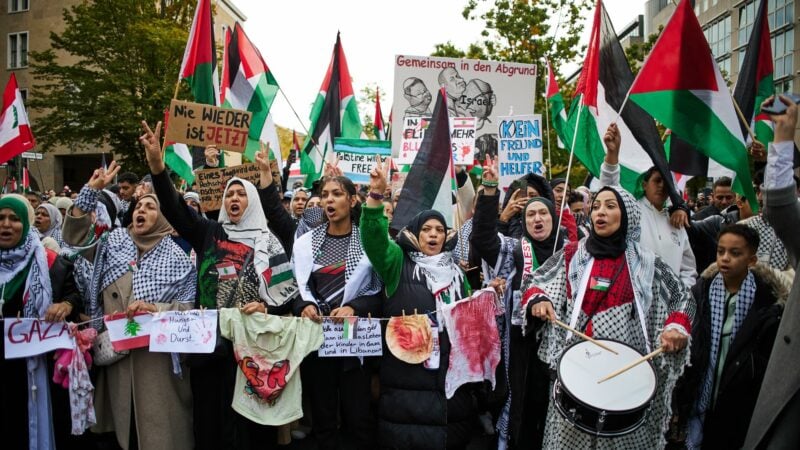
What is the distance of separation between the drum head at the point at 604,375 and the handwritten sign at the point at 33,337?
321 centimetres

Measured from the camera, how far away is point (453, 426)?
3.88m

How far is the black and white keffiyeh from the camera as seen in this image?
164 inches

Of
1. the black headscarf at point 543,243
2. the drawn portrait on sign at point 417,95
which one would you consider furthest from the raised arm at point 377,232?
the drawn portrait on sign at point 417,95

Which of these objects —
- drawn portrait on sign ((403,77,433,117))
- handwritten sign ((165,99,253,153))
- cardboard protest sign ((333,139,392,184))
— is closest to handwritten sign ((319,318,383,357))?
handwritten sign ((165,99,253,153))

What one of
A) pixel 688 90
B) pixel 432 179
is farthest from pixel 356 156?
pixel 688 90

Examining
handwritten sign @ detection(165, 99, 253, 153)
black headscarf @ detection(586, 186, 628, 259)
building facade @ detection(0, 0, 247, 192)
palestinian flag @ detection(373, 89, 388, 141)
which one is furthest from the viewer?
building facade @ detection(0, 0, 247, 192)

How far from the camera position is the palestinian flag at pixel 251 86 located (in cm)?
787

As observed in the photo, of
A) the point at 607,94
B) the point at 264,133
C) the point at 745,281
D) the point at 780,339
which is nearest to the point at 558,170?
the point at 264,133

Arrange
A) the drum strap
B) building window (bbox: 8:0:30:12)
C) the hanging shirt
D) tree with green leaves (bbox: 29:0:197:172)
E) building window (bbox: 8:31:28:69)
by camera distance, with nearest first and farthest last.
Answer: the drum strap → the hanging shirt → tree with green leaves (bbox: 29:0:197:172) → building window (bbox: 8:0:30:12) → building window (bbox: 8:31:28:69)

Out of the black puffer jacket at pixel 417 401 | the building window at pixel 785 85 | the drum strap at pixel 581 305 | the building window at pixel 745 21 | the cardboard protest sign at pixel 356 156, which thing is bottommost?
the black puffer jacket at pixel 417 401

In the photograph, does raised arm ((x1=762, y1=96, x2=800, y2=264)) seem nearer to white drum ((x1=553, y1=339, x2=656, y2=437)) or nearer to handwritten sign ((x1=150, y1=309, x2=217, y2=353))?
white drum ((x1=553, y1=339, x2=656, y2=437))

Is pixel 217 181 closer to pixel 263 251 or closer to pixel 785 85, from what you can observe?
pixel 263 251

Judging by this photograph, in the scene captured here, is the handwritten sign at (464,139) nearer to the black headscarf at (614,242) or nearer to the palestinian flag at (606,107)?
the palestinian flag at (606,107)

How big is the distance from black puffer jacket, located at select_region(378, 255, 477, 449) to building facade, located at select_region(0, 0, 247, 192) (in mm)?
33910
